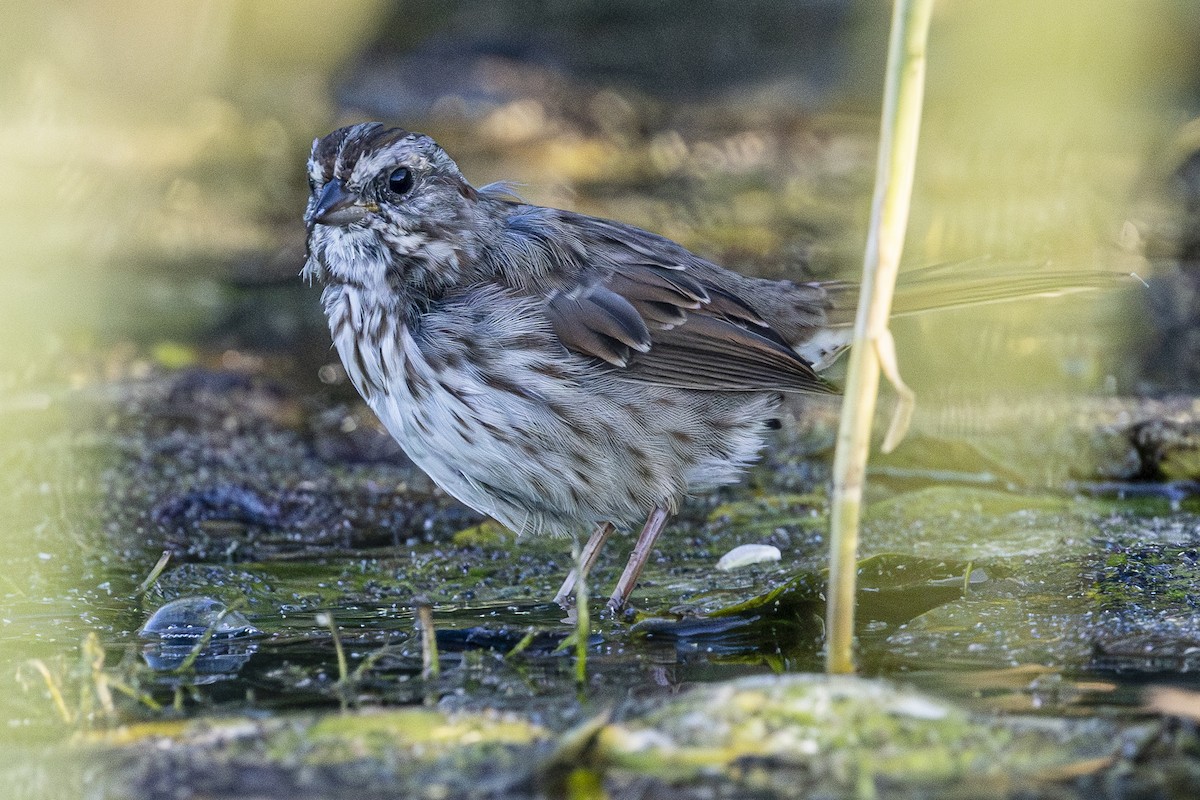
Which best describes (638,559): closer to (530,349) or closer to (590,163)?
(530,349)

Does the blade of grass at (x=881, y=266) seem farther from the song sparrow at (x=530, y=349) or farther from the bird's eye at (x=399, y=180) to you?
the bird's eye at (x=399, y=180)

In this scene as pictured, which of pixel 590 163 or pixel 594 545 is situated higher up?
pixel 590 163

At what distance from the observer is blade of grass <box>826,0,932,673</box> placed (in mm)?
2629

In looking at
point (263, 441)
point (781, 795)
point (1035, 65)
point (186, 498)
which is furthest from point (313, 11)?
point (781, 795)

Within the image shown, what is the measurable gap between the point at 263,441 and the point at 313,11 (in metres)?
5.68

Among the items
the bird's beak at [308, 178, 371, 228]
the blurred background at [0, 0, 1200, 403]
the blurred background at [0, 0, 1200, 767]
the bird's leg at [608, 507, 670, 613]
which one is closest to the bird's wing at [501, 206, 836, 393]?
the bird's leg at [608, 507, 670, 613]

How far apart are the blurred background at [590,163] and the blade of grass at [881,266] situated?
7.06 feet

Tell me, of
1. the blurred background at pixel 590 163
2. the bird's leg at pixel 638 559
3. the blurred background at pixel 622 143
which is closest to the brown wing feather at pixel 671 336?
the bird's leg at pixel 638 559

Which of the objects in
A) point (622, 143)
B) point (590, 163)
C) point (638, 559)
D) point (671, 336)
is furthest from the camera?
point (622, 143)

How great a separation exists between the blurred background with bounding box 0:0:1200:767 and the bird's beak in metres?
1.19

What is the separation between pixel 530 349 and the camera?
4.15 metres

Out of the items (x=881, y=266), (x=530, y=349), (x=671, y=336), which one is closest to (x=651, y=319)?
(x=671, y=336)

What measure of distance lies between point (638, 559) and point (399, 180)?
1.29 m

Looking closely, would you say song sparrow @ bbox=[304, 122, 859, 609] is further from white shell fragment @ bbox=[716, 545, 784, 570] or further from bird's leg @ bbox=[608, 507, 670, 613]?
white shell fragment @ bbox=[716, 545, 784, 570]
